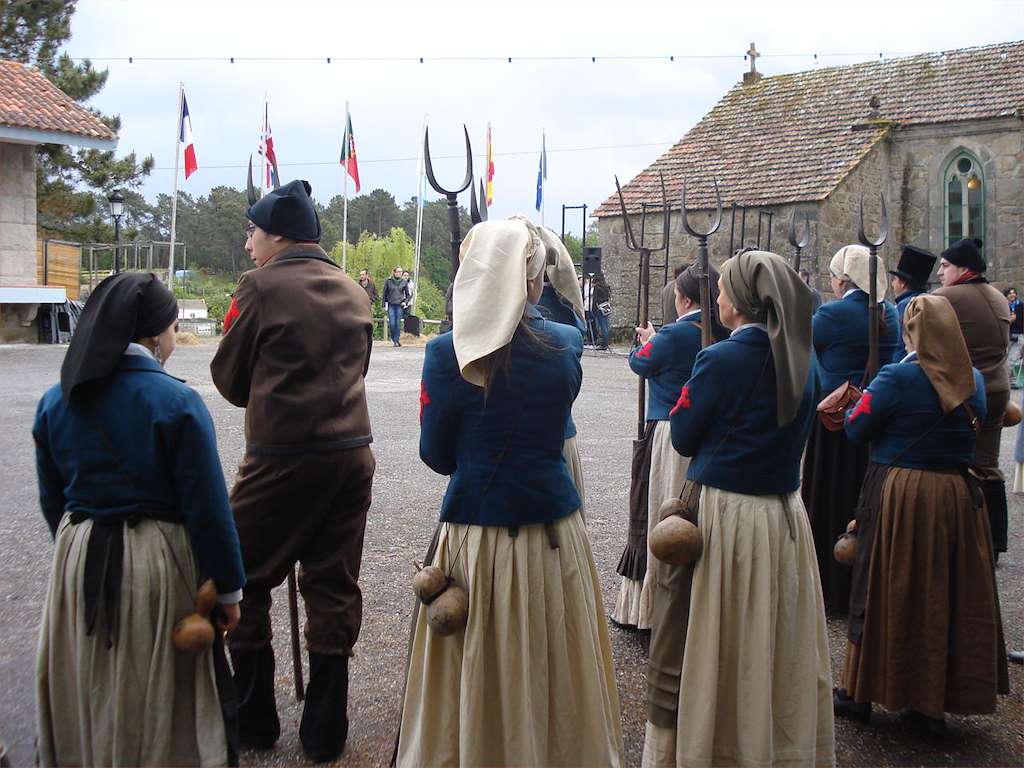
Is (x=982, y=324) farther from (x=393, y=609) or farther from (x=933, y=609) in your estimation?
(x=393, y=609)

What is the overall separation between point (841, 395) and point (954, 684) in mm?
1605

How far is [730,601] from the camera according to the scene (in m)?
3.35

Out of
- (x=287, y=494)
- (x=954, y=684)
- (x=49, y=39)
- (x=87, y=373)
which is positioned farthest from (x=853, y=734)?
(x=49, y=39)

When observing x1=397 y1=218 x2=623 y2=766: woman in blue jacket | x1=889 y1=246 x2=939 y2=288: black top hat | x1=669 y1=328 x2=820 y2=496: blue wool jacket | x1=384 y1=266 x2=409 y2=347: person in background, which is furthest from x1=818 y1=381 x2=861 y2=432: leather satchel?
x1=384 y1=266 x2=409 y2=347: person in background

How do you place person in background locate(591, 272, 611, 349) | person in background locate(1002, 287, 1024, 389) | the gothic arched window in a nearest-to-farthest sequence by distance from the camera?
person in background locate(1002, 287, 1024, 389) → the gothic arched window → person in background locate(591, 272, 611, 349)

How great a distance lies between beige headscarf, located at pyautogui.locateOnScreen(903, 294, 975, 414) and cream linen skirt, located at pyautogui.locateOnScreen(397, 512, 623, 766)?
5.25 ft

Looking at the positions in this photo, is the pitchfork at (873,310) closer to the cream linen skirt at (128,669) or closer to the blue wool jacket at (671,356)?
the blue wool jacket at (671,356)

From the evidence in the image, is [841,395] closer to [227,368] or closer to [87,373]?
[227,368]

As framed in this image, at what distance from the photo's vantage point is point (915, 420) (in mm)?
3922

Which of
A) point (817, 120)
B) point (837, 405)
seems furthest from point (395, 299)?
point (837, 405)

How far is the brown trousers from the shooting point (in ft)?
11.7

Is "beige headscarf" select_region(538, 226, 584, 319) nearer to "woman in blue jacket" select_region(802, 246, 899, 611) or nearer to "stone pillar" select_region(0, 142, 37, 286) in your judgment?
"woman in blue jacket" select_region(802, 246, 899, 611)

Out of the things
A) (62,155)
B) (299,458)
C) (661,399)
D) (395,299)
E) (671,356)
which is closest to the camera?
(299,458)

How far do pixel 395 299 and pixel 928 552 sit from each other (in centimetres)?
1962
